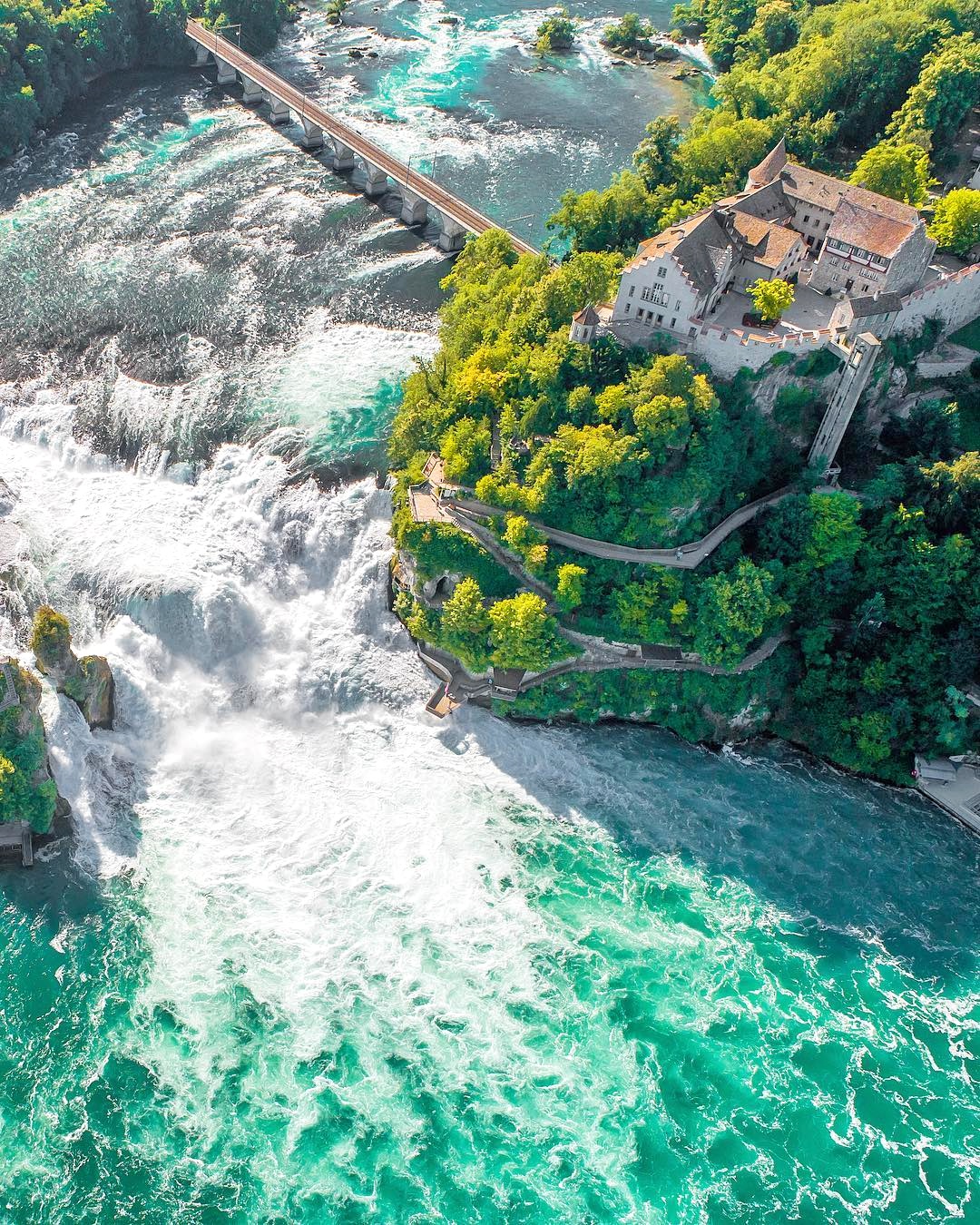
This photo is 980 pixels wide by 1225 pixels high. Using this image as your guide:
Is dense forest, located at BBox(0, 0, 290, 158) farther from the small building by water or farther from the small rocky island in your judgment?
the small building by water

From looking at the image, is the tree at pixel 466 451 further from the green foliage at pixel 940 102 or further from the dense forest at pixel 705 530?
the green foliage at pixel 940 102

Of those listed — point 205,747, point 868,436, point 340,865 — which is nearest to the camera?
point 340,865

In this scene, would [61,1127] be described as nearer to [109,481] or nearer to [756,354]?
[109,481]

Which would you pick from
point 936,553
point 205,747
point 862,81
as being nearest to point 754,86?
point 862,81

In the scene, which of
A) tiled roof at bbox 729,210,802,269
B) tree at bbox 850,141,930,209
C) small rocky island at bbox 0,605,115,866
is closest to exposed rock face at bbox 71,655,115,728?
small rocky island at bbox 0,605,115,866

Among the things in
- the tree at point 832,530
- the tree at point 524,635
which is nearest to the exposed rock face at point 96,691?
the tree at point 524,635

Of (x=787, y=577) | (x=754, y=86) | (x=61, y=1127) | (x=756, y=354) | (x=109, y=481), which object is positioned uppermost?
(x=754, y=86)
